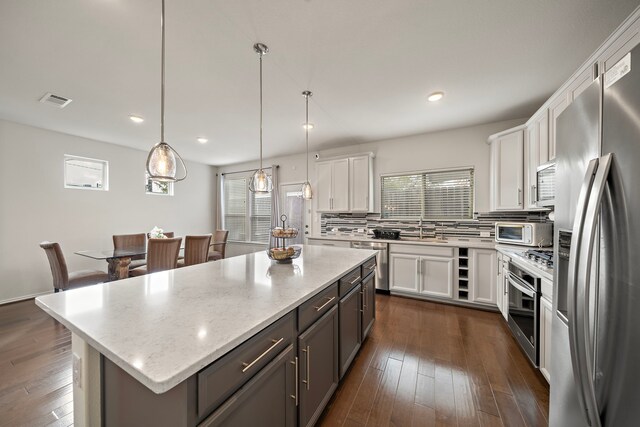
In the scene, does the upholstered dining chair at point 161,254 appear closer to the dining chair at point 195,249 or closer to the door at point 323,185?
the dining chair at point 195,249

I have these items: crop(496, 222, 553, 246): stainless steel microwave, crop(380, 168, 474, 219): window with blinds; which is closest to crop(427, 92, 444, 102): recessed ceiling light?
crop(380, 168, 474, 219): window with blinds

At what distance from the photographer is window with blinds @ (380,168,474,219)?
3.79 m

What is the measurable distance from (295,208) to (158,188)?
3147 mm

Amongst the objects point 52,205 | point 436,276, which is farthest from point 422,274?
point 52,205

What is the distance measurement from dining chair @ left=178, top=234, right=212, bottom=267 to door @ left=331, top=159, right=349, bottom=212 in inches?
91.4

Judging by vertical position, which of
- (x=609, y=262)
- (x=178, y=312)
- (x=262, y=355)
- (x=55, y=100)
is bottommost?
(x=262, y=355)

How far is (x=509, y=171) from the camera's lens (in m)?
3.08

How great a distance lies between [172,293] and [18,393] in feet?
5.62

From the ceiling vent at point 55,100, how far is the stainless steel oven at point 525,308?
17.1 feet

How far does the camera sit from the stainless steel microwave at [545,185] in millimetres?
2224

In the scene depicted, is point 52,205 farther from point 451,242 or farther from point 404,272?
point 451,242

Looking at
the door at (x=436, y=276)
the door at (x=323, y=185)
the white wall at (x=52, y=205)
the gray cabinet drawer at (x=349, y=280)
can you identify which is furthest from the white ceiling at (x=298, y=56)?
the door at (x=436, y=276)

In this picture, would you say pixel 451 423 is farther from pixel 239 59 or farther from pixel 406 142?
pixel 406 142

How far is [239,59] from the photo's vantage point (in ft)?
6.86
